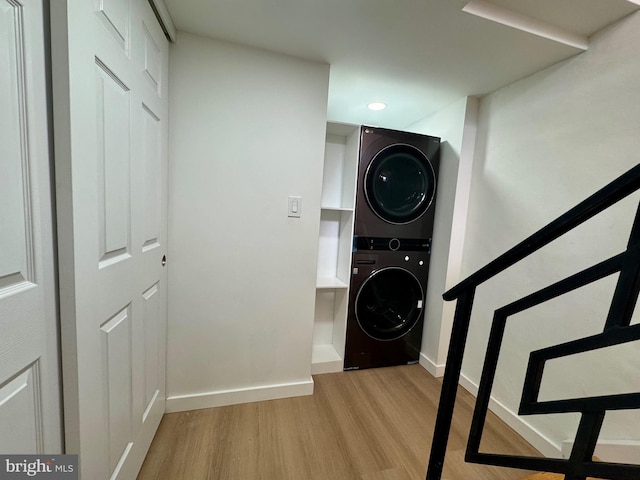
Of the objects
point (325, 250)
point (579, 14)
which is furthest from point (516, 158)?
point (325, 250)

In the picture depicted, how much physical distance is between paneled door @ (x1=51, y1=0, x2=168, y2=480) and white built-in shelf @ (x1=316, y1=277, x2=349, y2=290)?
43.2 inches

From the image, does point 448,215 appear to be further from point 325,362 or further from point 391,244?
point 325,362

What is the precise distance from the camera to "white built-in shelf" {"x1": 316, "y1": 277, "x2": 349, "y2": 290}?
1.99m

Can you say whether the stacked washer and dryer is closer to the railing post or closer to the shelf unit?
the shelf unit

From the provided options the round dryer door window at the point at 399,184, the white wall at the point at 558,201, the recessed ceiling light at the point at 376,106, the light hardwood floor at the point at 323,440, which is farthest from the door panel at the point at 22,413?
the recessed ceiling light at the point at 376,106

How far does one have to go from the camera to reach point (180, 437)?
1.43m

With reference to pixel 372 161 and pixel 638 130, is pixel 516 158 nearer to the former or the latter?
pixel 638 130

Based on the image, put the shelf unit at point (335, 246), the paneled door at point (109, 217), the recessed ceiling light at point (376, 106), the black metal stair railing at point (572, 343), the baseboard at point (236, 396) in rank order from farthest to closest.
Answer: the recessed ceiling light at point (376, 106), the shelf unit at point (335, 246), the baseboard at point (236, 396), the paneled door at point (109, 217), the black metal stair railing at point (572, 343)

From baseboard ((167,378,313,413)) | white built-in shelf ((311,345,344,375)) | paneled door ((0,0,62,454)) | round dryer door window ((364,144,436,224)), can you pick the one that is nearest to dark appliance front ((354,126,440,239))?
round dryer door window ((364,144,436,224))

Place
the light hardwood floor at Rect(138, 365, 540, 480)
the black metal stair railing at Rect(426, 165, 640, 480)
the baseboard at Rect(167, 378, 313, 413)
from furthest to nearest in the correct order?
the baseboard at Rect(167, 378, 313, 413) → the light hardwood floor at Rect(138, 365, 540, 480) → the black metal stair railing at Rect(426, 165, 640, 480)

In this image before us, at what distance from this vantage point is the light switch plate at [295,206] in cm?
162

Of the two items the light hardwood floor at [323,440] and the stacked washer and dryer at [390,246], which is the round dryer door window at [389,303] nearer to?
the stacked washer and dryer at [390,246]

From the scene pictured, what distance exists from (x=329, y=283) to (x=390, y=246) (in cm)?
57

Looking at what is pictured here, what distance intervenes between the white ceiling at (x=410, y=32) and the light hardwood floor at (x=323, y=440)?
218cm
